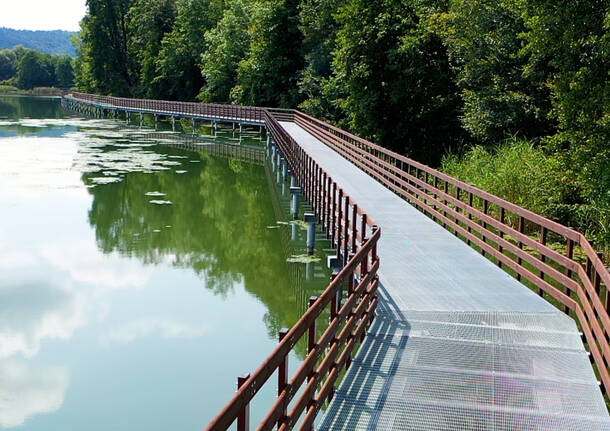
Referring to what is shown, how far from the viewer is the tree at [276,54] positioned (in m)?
46.4

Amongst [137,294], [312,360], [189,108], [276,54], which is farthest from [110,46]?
[312,360]

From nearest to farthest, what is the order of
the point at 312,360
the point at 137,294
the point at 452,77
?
the point at 312,360, the point at 137,294, the point at 452,77

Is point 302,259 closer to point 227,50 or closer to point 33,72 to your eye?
point 227,50

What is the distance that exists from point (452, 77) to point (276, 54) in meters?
19.4

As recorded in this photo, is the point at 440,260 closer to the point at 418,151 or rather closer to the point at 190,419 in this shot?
the point at 190,419

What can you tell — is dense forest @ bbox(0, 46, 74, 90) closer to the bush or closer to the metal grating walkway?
the bush

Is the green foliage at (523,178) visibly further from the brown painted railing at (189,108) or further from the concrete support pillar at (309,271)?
the brown painted railing at (189,108)

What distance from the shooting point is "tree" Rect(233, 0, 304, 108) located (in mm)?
46375

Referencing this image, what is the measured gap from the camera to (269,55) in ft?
155

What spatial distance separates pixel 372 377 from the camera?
6.33m

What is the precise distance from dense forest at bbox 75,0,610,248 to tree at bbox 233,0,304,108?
90 millimetres

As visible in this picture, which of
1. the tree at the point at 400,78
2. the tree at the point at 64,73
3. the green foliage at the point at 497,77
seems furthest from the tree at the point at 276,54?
the tree at the point at 64,73

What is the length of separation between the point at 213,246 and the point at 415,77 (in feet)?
49.7

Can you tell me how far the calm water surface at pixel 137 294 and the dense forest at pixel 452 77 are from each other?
19.6 feet
